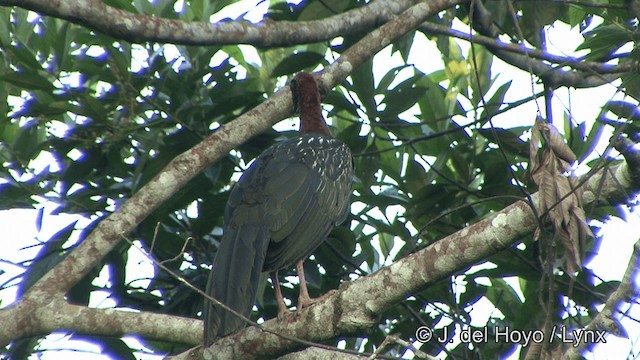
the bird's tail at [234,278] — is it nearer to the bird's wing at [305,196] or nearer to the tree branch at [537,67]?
the bird's wing at [305,196]

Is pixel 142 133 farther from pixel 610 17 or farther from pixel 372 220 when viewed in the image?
pixel 610 17

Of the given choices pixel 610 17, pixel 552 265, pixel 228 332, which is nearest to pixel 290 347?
pixel 228 332

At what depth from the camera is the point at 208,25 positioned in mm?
5008

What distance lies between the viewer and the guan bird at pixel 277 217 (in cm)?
462

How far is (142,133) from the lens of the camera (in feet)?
20.2

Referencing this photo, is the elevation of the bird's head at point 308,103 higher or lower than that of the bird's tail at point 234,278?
higher

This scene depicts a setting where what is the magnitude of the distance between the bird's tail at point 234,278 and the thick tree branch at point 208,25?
1101mm

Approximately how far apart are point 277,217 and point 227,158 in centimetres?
114

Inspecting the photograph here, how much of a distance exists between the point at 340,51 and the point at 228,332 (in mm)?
2443

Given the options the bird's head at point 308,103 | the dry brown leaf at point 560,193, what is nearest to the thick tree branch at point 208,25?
the bird's head at point 308,103

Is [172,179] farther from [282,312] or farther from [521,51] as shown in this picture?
[521,51]

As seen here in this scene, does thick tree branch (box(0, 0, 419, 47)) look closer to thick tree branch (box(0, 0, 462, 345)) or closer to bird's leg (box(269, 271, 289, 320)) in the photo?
thick tree branch (box(0, 0, 462, 345))

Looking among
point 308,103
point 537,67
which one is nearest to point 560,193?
point 537,67

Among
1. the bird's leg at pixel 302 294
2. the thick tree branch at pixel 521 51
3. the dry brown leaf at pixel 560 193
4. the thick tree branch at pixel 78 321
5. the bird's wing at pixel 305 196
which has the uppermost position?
the thick tree branch at pixel 521 51
